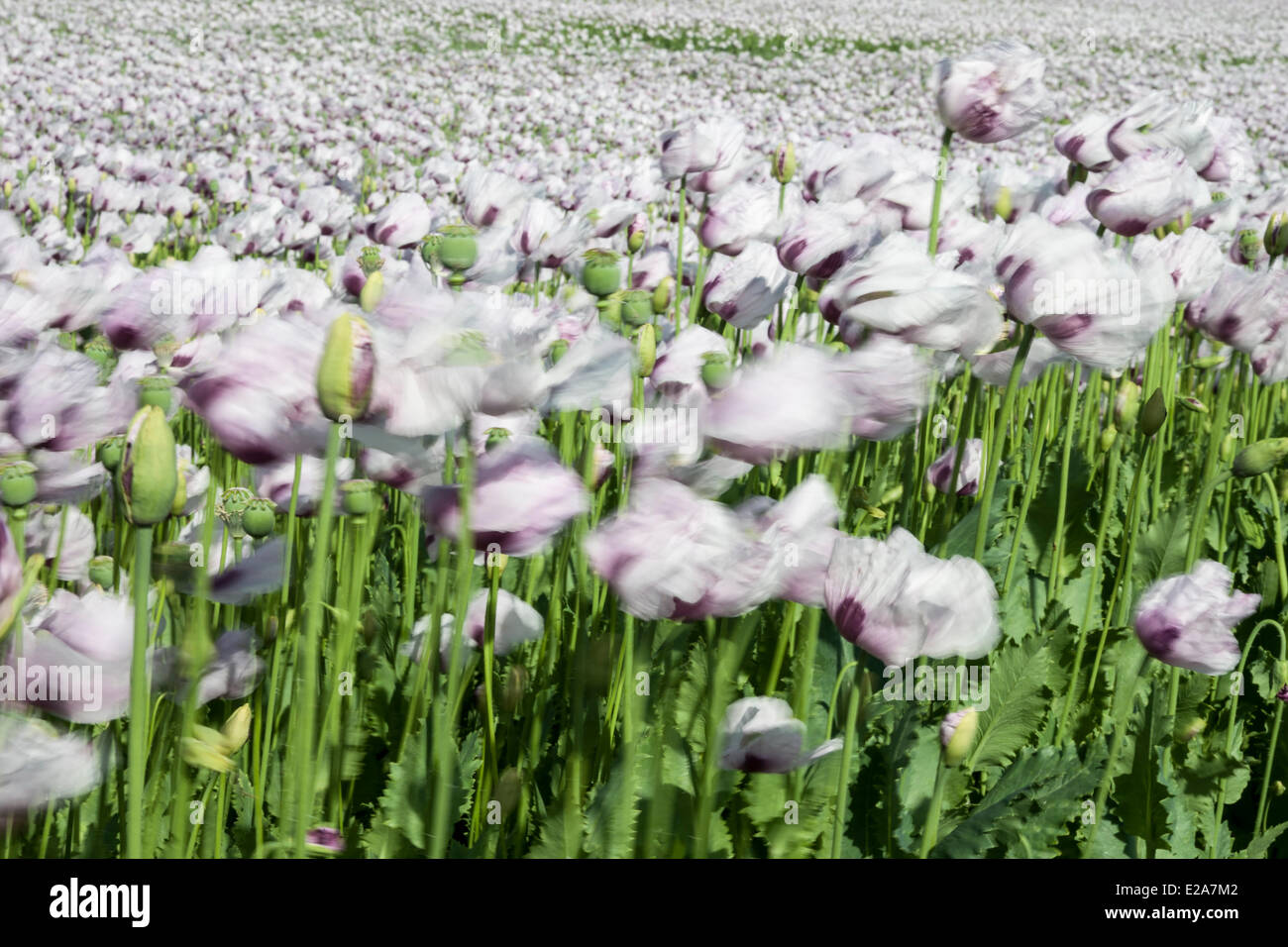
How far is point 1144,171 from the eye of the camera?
123 cm

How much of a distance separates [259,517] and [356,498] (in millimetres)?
139

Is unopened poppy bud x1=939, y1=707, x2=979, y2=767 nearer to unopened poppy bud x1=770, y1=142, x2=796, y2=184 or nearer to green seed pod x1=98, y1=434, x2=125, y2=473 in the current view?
green seed pod x1=98, y1=434, x2=125, y2=473

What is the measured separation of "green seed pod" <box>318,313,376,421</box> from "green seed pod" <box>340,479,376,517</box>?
0.27 m

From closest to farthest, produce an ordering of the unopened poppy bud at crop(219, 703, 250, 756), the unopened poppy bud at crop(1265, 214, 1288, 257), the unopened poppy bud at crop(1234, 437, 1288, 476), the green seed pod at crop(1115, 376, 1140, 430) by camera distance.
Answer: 1. the unopened poppy bud at crop(219, 703, 250, 756)
2. the unopened poppy bud at crop(1234, 437, 1288, 476)
3. the green seed pod at crop(1115, 376, 1140, 430)
4. the unopened poppy bud at crop(1265, 214, 1288, 257)

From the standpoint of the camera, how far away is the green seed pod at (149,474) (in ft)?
Answer: 1.70

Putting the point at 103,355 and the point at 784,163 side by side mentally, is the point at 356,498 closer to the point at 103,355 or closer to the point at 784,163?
the point at 103,355

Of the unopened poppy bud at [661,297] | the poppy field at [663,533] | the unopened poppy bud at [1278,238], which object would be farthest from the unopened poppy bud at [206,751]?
the unopened poppy bud at [1278,238]

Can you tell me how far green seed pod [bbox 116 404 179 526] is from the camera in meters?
0.52

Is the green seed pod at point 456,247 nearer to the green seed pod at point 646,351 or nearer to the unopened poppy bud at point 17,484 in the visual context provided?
the green seed pod at point 646,351

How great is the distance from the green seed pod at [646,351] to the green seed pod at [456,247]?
17 centimetres

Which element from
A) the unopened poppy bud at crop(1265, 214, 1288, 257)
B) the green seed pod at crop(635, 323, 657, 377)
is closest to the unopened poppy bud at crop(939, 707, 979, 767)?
the green seed pod at crop(635, 323, 657, 377)

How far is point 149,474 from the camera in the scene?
1.70 ft

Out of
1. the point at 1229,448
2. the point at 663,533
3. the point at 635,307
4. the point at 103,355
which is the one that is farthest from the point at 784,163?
the point at 663,533
